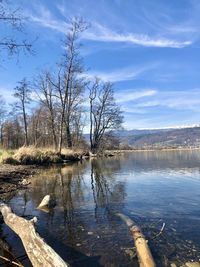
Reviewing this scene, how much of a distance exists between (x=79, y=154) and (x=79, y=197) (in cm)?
2447

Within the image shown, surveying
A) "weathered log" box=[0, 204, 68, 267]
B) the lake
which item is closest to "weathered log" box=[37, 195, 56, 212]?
the lake

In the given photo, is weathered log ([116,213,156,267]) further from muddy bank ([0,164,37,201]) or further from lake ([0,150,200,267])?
muddy bank ([0,164,37,201])

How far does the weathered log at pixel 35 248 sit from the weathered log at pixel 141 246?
5.35ft

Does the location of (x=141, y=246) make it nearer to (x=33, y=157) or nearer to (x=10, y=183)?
(x=10, y=183)

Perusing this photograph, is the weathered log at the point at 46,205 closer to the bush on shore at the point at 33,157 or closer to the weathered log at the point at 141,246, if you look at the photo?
the weathered log at the point at 141,246

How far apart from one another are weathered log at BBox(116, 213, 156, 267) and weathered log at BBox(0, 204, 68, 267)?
1.63m

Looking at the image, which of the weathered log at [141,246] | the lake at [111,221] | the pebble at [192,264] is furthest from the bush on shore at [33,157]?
the pebble at [192,264]

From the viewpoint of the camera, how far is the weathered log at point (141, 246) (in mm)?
5410

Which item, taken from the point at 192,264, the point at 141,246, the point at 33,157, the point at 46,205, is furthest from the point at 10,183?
the point at 33,157

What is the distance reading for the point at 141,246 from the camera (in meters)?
6.05

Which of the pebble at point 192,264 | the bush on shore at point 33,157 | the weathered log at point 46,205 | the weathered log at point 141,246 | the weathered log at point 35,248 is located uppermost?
the bush on shore at point 33,157

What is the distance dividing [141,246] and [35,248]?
2.03 metres

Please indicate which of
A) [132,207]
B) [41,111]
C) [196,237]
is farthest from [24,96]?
[196,237]

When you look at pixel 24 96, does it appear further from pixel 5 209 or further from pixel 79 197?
pixel 5 209
